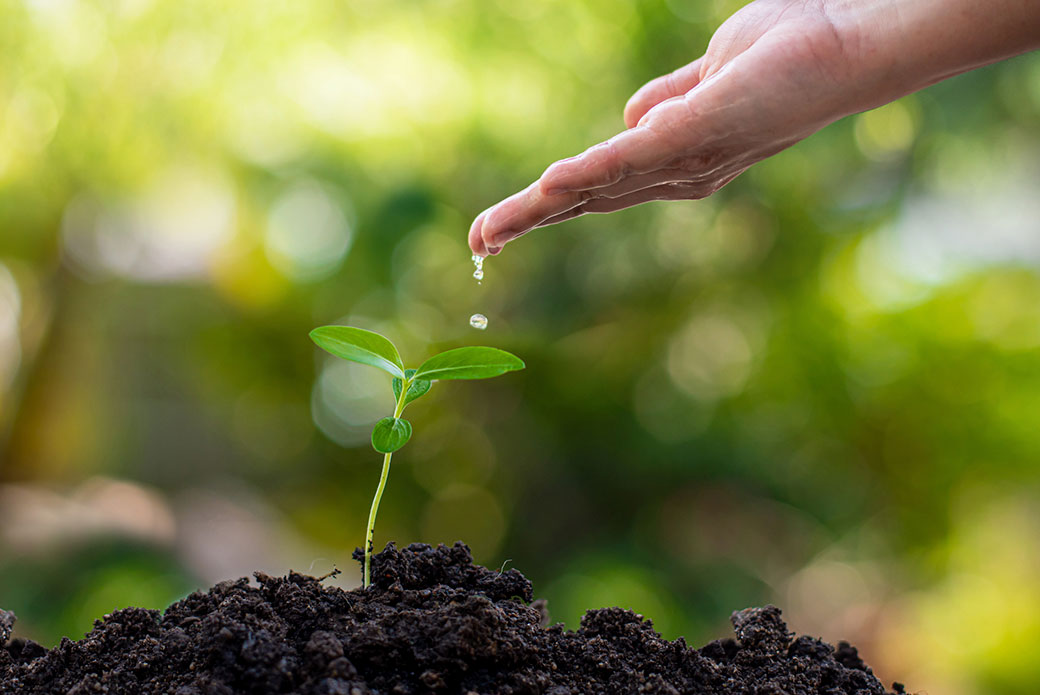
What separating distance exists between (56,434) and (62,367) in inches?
9.1

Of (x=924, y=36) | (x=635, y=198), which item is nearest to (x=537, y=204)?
(x=635, y=198)

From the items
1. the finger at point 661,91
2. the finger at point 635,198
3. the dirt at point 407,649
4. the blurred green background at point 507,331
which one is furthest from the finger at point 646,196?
the blurred green background at point 507,331

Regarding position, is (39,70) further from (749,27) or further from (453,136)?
(749,27)

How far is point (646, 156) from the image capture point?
749 mm

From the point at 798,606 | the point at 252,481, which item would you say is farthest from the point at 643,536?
the point at 252,481

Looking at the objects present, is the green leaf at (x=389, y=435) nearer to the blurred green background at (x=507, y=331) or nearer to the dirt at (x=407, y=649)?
the dirt at (x=407, y=649)

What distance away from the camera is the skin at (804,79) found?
678 millimetres

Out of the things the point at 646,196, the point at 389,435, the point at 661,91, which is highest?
the point at 661,91

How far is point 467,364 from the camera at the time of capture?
0.71 m

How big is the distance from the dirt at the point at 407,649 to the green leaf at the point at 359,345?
8.0 inches

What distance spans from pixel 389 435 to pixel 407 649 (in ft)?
0.63

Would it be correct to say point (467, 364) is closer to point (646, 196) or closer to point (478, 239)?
point (478, 239)

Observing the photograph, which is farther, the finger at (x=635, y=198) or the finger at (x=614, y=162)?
the finger at (x=635, y=198)

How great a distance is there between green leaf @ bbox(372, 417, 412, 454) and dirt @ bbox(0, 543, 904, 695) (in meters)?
0.14
